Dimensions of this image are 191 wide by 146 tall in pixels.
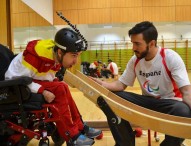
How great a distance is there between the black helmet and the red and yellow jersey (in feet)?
0.27

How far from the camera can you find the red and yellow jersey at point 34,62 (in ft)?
6.01

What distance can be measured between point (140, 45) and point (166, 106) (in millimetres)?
479

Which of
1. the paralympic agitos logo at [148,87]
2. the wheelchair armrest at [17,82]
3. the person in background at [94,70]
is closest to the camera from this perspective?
the wheelchair armrest at [17,82]

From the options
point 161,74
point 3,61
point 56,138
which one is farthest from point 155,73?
point 3,61

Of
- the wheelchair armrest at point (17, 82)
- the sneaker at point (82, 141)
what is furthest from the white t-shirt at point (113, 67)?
the wheelchair armrest at point (17, 82)

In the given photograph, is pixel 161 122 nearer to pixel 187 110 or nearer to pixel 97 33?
pixel 187 110

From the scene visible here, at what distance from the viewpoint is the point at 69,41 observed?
5.92ft

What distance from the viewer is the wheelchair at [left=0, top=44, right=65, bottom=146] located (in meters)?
1.75

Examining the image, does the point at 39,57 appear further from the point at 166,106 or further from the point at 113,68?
the point at 113,68

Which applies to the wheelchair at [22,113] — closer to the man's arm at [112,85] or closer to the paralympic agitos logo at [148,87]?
the man's arm at [112,85]

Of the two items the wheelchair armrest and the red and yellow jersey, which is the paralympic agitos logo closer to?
the red and yellow jersey

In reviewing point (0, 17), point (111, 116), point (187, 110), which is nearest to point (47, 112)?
point (111, 116)

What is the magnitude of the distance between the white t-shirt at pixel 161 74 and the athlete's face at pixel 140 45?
10 cm

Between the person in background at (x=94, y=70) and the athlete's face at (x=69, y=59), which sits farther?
the person in background at (x=94, y=70)
